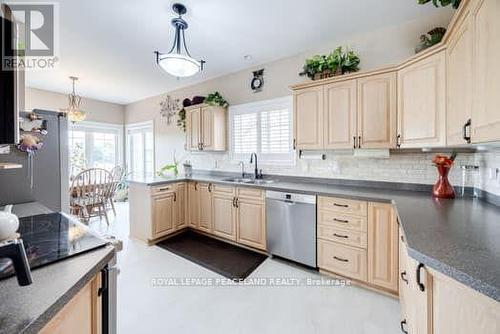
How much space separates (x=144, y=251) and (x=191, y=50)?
2656mm

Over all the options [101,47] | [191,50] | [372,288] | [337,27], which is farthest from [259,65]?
[372,288]

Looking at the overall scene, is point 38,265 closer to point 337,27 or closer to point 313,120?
point 313,120

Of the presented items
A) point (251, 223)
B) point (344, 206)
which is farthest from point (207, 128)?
point (344, 206)

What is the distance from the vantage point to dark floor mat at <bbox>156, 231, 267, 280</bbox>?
2.56 meters

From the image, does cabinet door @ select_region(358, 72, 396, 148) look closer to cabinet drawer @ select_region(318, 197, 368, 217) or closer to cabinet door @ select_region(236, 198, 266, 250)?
cabinet drawer @ select_region(318, 197, 368, 217)

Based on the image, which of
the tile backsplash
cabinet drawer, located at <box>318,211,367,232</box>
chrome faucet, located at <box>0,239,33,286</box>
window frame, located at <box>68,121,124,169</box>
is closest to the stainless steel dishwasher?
cabinet drawer, located at <box>318,211,367,232</box>

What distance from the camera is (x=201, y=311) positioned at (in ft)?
6.25

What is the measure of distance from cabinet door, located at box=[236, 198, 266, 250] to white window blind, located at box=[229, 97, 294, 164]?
0.79m

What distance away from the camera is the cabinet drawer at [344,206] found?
2.14m

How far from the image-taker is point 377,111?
227 centimetres

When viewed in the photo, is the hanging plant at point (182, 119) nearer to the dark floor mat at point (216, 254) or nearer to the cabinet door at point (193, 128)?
the cabinet door at point (193, 128)

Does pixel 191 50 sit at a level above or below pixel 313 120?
above

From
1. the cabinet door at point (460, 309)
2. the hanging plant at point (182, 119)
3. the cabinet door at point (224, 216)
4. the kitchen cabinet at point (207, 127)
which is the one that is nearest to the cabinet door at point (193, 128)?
the kitchen cabinet at point (207, 127)

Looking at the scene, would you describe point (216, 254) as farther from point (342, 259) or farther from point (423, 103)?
point (423, 103)
